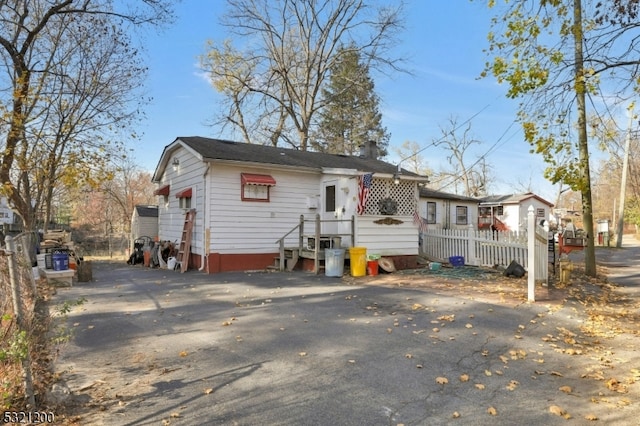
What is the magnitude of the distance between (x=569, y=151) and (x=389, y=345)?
638cm

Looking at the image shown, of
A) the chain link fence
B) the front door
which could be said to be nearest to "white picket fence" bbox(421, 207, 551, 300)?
Answer: the front door

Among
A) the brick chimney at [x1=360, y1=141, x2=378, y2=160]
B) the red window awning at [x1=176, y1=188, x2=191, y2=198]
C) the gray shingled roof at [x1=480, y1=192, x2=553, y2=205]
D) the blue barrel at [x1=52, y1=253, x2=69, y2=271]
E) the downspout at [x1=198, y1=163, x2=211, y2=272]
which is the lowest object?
the blue barrel at [x1=52, y1=253, x2=69, y2=271]

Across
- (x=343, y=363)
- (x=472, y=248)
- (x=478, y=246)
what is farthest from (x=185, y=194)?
(x=343, y=363)

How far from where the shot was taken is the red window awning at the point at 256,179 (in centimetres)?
1262

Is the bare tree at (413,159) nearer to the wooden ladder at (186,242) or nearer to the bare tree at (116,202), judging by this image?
the bare tree at (116,202)

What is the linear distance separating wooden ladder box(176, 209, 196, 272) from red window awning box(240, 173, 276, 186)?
2053 millimetres

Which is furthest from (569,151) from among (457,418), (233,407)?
(233,407)

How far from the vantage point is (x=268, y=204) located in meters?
13.4

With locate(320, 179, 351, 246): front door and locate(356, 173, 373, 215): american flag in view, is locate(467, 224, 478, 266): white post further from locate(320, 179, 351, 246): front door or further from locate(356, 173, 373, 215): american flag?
locate(320, 179, 351, 246): front door

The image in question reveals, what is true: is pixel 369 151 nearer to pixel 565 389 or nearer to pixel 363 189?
pixel 363 189

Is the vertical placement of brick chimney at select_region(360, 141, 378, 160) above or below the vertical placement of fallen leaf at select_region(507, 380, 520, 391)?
above

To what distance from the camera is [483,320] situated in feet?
20.9

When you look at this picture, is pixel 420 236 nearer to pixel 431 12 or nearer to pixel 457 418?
pixel 431 12

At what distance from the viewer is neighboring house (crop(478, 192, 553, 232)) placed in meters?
31.7
